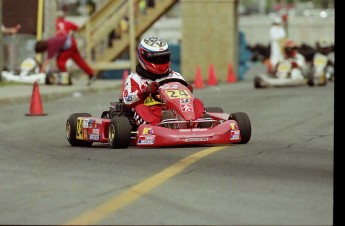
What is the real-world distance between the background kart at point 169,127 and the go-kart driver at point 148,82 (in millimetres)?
99

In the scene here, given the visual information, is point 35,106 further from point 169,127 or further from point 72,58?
point 72,58

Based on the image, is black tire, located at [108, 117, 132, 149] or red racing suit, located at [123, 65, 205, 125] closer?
black tire, located at [108, 117, 132, 149]

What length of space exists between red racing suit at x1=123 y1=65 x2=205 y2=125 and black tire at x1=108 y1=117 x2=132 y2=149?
0.52 m

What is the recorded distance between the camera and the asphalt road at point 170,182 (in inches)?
348

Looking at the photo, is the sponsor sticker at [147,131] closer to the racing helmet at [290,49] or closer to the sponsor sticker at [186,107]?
the sponsor sticker at [186,107]

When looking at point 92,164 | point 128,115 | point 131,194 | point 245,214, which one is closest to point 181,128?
point 128,115

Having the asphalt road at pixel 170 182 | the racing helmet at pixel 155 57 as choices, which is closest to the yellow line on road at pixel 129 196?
the asphalt road at pixel 170 182

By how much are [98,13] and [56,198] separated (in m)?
28.8

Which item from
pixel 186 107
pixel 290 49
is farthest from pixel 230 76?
pixel 186 107

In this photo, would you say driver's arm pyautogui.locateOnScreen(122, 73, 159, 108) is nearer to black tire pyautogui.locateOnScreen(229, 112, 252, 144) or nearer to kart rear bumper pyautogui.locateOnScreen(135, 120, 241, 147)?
kart rear bumper pyautogui.locateOnScreen(135, 120, 241, 147)

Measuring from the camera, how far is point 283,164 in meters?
12.3

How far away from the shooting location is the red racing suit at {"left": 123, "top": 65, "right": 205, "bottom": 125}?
14.6 m

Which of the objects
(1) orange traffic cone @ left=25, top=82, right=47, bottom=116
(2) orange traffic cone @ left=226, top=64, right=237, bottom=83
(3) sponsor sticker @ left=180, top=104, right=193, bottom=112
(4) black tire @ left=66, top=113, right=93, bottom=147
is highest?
(3) sponsor sticker @ left=180, top=104, right=193, bottom=112

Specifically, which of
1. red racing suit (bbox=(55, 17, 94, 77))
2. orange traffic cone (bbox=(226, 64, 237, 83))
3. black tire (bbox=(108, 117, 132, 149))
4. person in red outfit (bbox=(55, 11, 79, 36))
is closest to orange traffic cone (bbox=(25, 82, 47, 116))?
black tire (bbox=(108, 117, 132, 149))
